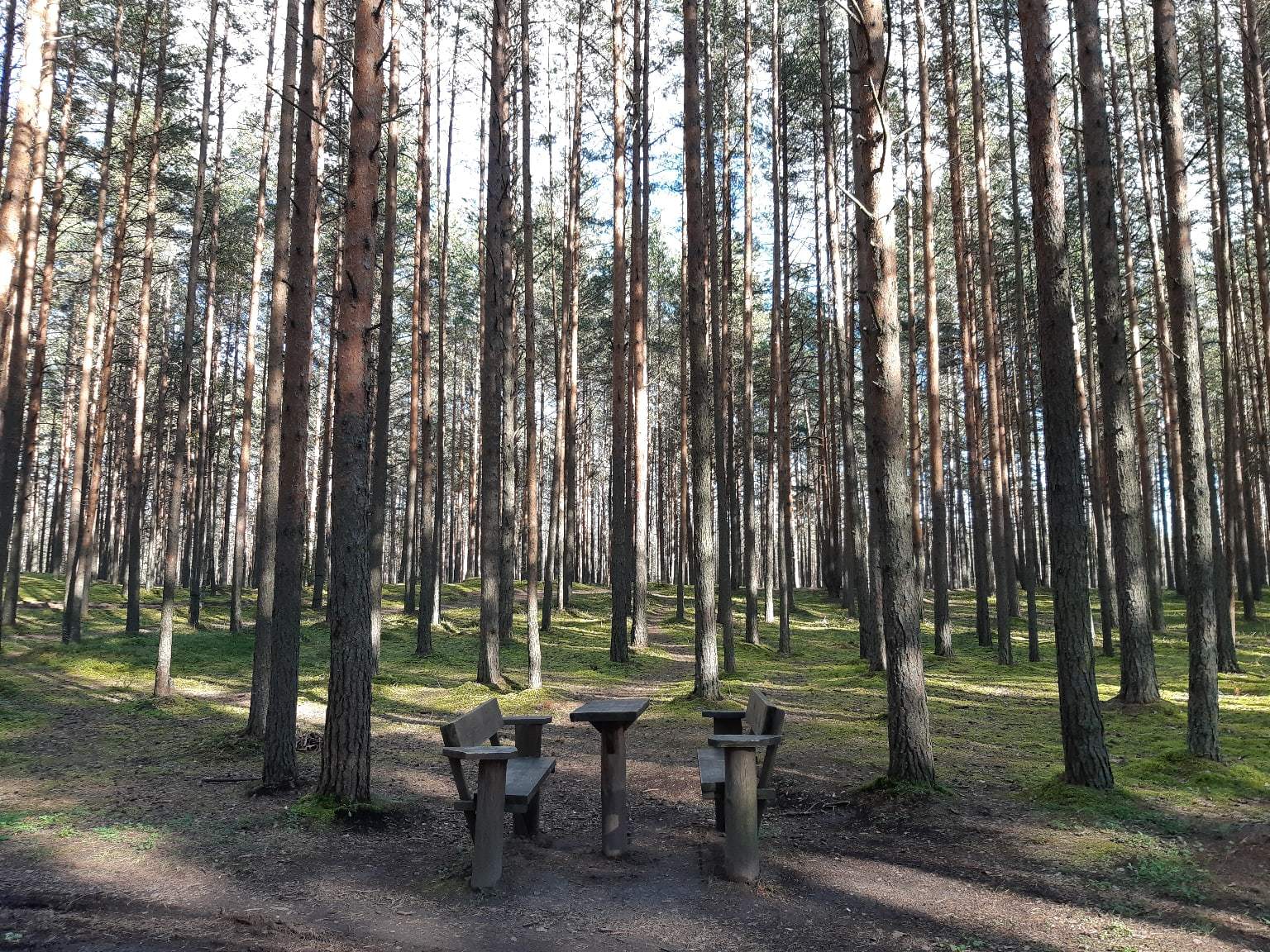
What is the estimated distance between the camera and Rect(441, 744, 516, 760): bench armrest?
4.69 meters

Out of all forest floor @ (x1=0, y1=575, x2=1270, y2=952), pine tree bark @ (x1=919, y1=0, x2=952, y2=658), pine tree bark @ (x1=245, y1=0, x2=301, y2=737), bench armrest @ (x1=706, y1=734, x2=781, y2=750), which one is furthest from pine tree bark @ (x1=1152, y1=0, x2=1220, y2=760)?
pine tree bark @ (x1=245, y1=0, x2=301, y2=737)

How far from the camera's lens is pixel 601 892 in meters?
4.65

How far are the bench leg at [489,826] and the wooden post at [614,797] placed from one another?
2.74 feet

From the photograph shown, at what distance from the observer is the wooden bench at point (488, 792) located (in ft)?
15.5

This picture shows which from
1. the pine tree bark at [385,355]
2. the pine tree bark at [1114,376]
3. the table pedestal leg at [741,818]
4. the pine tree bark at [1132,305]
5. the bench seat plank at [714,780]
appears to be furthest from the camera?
the pine tree bark at [1132,305]

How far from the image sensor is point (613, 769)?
545cm

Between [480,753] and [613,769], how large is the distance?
45.9 inches

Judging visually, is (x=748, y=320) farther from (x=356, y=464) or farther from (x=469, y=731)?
(x=469, y=731)

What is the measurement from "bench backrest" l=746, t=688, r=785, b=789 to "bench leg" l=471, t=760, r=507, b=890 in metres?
1.81

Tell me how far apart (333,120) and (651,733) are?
1420cm

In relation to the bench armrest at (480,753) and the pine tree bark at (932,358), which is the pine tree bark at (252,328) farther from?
the bench armrest at (480,753)

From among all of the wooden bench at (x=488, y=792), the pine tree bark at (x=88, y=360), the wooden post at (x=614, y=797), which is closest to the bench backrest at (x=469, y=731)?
the wooden bench at (x=488, y=792)

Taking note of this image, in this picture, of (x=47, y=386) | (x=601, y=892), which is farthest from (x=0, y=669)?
(x=47, y=386)

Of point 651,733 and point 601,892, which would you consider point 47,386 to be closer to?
point 651,733
